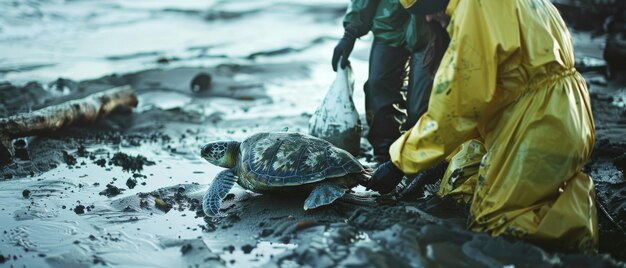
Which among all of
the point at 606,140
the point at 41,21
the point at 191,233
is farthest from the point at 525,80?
the point at 41,21

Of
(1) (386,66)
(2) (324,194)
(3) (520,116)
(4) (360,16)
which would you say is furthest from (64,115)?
(3) (520,116)

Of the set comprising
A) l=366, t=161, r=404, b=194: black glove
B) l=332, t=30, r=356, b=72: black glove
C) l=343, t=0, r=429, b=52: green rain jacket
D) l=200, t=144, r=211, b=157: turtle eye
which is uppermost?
l=343, t=0, r=429, b=52: green rain jacket

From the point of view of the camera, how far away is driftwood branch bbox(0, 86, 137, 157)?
5238mm

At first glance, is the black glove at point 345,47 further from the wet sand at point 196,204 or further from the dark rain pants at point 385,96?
the wet sand at point 196,204

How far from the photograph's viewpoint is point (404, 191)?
14.1ft

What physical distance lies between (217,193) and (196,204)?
215 mm

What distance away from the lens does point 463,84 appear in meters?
3.13

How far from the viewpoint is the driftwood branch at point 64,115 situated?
17.2ft

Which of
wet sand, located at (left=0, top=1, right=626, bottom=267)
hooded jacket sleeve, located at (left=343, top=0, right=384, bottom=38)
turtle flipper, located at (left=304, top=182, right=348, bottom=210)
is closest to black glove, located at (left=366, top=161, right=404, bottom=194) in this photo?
wet sand, located at (left=0, top=1, right=626, bottom=267)

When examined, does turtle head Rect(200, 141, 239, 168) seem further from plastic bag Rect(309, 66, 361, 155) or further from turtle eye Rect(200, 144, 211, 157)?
plastic bag Rect(309, 66, 361, 155)

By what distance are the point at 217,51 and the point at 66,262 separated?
6998 mm

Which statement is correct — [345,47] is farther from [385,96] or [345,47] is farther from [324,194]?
[324,194]

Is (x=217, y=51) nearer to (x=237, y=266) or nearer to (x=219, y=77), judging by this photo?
(x=219, y=77)

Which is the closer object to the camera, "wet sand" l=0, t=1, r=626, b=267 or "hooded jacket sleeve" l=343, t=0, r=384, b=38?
"wet sand" l=0, t=1, r=626, b=267
